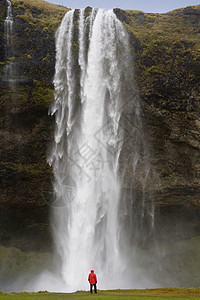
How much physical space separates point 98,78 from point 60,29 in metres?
5.32

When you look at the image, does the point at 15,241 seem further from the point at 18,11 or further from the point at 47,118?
the point at 18,11

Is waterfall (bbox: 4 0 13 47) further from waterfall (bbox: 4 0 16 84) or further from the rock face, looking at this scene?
the rock face

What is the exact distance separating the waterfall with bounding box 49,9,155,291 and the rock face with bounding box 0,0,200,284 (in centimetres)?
87

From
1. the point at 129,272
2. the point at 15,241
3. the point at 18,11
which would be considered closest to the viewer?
the point at 129,272

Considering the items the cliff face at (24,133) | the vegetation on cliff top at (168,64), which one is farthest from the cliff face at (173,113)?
the cliff face at (24,133)

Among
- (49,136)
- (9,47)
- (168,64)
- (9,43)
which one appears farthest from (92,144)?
(9,43)

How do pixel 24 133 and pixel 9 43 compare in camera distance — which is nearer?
pixel 24 133

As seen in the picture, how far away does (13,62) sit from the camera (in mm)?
21062

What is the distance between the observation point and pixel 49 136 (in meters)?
20.9

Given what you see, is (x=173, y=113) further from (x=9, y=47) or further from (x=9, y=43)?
(x=9, y=43)

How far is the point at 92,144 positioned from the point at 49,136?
3317mm

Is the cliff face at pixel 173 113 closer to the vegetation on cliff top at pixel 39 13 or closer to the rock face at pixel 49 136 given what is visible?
the rock face at pixel 49 136

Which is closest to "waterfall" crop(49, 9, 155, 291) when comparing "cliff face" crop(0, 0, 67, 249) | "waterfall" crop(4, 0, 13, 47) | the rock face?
the rock face

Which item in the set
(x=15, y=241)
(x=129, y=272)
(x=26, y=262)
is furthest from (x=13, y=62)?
(x=129, y=272)
